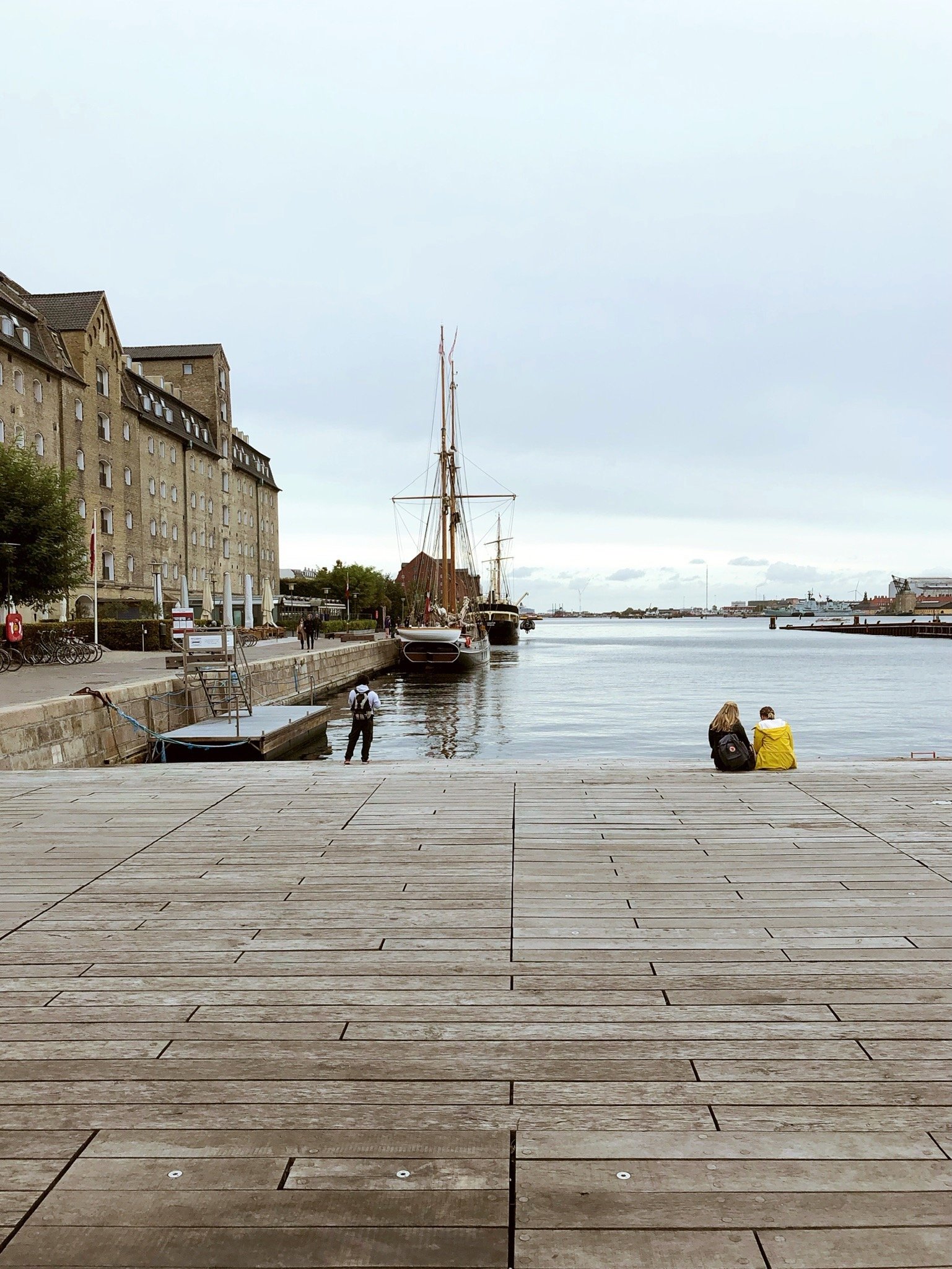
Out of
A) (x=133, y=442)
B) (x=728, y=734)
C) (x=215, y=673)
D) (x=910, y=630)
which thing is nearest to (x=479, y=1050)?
(x=728, y=734)

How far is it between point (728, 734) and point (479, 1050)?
7.47m

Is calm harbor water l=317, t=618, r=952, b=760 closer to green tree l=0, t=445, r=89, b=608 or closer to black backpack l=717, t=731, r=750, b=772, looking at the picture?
green tree l=0, t=445, r=89, b=608

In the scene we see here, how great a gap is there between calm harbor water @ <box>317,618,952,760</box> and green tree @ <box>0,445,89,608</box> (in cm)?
1071

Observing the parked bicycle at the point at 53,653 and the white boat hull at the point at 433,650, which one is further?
the white boat hull at the point at 433,650

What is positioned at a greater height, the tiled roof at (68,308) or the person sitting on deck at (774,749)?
the tiled roof at (68,308)

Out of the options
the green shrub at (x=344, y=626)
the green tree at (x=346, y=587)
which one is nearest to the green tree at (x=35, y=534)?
the green shrub at (x=344, y=626)

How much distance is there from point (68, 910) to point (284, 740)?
15834 millimetres

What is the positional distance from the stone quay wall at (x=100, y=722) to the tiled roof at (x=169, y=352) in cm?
5253

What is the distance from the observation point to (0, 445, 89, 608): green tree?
31.3 meters

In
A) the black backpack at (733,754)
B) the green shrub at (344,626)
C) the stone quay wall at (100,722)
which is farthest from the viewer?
the green shrub at (344,626)

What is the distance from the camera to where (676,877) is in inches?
247

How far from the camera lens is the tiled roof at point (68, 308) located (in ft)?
170

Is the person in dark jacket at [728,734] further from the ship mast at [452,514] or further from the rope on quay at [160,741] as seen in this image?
the ship mast at [452,514]

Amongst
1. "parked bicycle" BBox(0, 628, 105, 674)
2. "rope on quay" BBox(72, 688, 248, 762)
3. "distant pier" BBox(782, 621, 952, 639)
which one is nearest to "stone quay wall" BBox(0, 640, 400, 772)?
"rope on quay" BBox(72, 688, 248, 762)
